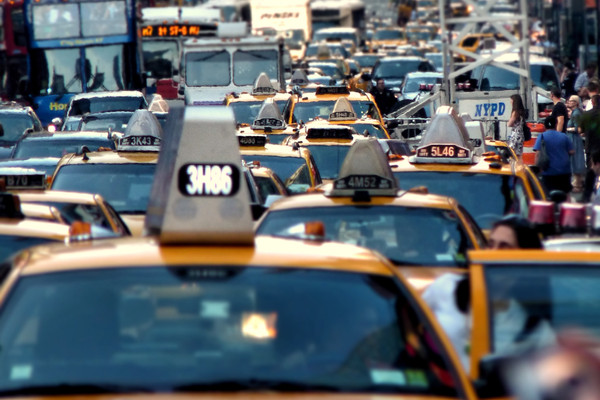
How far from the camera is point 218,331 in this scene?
14.6ft

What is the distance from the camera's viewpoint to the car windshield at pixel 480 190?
10289mm

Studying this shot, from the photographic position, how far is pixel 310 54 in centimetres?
5209

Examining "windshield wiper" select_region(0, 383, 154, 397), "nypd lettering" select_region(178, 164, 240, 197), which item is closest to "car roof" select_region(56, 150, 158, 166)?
"nypd lettering" select_region(178, 164, 240, 197)

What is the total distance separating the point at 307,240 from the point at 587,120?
4.72 metres

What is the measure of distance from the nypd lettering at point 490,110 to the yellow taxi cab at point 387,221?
492 inches

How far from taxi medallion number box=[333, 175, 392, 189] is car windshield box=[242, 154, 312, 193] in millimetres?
4785

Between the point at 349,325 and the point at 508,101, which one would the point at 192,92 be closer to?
the point at 508,101

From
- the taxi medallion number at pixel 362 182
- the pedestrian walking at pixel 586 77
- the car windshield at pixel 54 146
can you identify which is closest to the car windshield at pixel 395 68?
the pedestrian walking at pixel 586 77

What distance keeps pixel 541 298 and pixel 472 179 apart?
5.08 meters

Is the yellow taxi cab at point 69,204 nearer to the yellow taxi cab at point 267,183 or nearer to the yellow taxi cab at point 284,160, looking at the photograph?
the yellow taxi cab at point 267,183

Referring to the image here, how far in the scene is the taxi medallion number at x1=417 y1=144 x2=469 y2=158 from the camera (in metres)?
11.2

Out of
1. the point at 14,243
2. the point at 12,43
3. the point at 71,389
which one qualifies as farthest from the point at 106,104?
the point at 71,389

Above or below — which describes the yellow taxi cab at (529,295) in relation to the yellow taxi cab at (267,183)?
above

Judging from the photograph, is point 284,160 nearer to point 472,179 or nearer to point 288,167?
point 288,167
